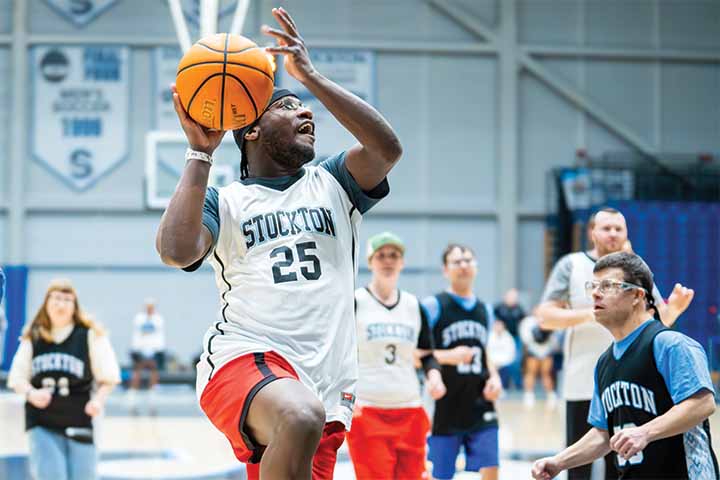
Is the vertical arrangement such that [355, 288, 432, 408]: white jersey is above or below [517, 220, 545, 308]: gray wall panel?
below

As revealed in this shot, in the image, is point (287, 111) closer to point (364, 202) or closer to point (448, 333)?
point (364, 202)

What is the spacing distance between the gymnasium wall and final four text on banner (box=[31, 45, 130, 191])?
25 cm

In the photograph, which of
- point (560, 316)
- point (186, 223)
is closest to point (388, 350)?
point (560, 316)

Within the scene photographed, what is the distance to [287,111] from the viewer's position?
364cm

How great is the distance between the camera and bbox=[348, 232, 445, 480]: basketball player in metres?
6.35

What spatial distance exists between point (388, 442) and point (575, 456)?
2.64 meters

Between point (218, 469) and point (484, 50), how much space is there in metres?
14.4

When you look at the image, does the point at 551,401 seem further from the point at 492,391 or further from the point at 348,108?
the point at 348,108

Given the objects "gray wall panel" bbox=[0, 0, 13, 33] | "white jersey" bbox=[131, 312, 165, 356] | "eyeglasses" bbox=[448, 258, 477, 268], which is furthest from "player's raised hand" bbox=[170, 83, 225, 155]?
"gray wall panel" bbox=[0, 0, 13, 33]

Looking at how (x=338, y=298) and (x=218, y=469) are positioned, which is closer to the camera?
(x=338, y=298)

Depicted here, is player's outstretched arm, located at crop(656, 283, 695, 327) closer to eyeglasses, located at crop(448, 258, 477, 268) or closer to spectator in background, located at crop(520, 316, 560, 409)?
eyeglasses, located at crop(448, 258, 477, 268)

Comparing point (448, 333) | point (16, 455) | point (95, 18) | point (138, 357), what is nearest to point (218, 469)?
point (16, 455)

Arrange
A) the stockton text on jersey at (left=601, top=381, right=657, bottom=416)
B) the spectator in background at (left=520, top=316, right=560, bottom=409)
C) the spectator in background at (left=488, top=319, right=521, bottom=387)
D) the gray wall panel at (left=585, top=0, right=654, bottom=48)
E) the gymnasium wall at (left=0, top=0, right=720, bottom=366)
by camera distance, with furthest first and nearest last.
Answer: the gray wall panel at (left=585, top=0, right=654, bottom=48) < the gymnasium wall at (left=0, top=0, right=720, bottom=366) < the spectator in background at (left=520, top=316, right=560, bottom=409) < the spectator in background at (left=488, top=319, right=521, bottom=387) < the stockton text on jersey at (left=601, top=381, right=657, bottom=416)

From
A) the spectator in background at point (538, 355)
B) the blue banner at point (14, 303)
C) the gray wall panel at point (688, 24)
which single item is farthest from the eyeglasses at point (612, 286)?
the gray wall panel at point (688, 24)
